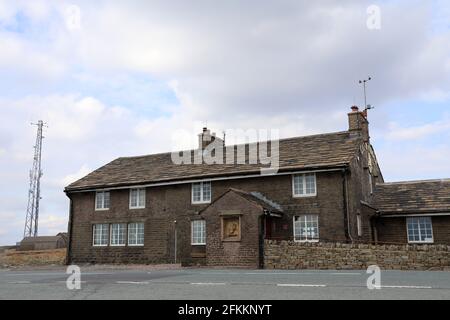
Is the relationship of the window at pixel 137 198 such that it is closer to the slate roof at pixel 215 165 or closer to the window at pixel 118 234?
the slate roof at pixel 215 165

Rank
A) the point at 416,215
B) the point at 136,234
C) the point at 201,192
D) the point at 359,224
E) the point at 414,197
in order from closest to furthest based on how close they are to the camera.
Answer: the point at 416,215
the point at 359,224
the point at 414,197
the point at 201,192
the point at 136,234

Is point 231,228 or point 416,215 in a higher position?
point 416,215

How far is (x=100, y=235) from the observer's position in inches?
1222

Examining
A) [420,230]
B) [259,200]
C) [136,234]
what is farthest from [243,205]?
[420,230]

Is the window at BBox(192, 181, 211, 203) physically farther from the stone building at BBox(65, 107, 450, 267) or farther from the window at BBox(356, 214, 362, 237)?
the window at BBox(356, 214, 362, 237)

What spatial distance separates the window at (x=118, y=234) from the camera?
1181 inches

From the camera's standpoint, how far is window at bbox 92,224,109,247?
3075 cm

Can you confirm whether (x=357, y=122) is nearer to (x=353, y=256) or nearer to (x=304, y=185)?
(x=304, y=185)

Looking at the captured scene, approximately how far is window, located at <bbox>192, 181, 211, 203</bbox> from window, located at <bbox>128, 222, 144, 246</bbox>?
14.1 ft

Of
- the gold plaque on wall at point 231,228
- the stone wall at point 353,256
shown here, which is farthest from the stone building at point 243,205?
the stone wall at point 353,256

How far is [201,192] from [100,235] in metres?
8.36

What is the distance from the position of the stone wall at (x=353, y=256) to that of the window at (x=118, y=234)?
39.1ft

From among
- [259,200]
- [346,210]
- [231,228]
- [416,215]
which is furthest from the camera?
[416,215]
